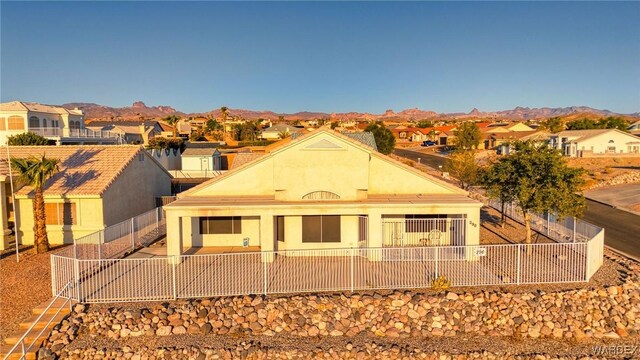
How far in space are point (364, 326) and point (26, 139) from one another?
37320mm

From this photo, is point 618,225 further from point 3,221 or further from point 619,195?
point 3,221

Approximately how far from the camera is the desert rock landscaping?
41.8 ft

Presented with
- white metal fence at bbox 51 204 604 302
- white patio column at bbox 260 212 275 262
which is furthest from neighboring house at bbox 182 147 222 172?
white patio column at bbox 260 212 275 262

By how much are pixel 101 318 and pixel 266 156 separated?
9272mm

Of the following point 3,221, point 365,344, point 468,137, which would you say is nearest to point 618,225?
point 365,344

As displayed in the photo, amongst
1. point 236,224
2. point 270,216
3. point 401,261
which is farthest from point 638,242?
point 236,224

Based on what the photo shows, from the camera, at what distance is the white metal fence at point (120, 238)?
58.9 feet

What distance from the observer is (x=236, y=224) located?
68.9 feet

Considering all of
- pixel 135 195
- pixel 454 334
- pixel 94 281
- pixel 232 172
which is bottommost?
pixel 454 334

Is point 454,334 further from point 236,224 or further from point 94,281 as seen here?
point 94,281

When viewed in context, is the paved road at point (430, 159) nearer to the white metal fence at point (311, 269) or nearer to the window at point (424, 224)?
the window at point (424, 224)

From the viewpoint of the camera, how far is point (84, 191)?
22.3 m

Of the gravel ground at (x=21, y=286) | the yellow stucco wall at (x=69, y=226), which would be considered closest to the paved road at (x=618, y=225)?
the gravel ground at (x=21, y=286)

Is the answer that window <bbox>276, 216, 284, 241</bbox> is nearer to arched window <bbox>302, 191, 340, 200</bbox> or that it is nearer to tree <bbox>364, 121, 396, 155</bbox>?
arched window <bbox>302, 191, 340, 200</bbox>
